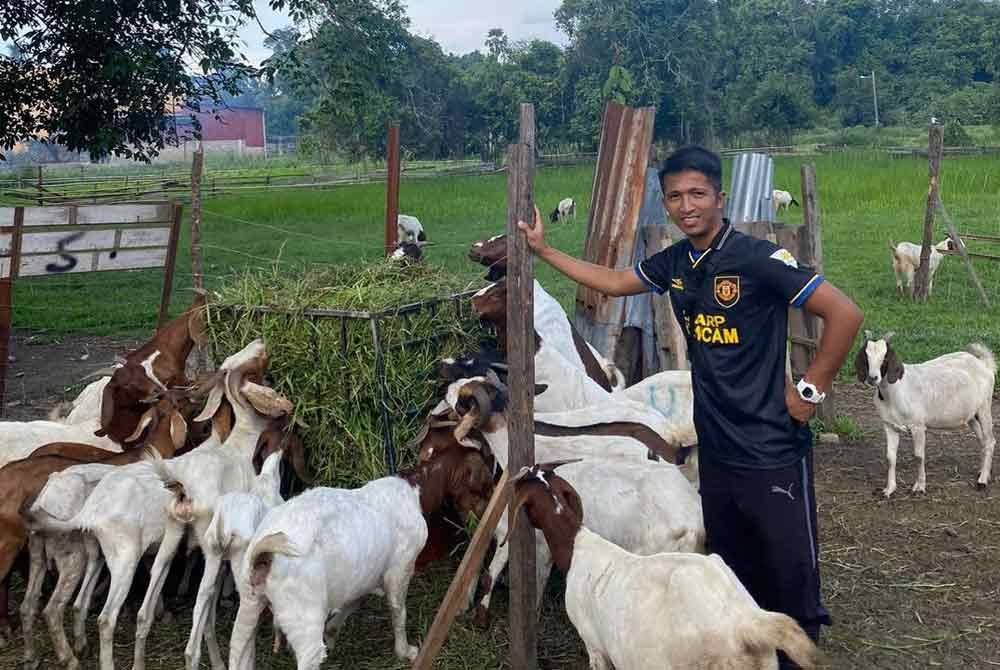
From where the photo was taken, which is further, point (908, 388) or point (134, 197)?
point (134, 197)

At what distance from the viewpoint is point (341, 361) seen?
5.58 metres

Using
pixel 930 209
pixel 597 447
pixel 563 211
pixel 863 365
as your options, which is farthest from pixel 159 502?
pixel 563 211

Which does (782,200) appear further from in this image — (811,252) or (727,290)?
(727,290)

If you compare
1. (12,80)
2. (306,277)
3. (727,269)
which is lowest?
(306,277)

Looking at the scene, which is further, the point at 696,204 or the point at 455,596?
the point at 455,596

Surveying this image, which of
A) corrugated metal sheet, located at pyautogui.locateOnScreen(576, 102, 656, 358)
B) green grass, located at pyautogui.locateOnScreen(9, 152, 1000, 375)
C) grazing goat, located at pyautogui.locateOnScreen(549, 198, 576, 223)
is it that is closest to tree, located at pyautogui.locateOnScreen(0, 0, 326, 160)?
green grass, located at pyautogui.locateOnScreen(9, 152, 1000, 375)

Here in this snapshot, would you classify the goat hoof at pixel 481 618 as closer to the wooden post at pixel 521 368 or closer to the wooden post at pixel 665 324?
the wooden post at pixel 521 368

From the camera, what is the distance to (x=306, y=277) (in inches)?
244

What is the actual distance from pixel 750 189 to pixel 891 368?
222cm

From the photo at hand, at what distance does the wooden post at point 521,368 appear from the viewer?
427 cm

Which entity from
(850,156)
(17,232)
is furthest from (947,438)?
(850,156)

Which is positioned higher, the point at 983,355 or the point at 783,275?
the point at 783,275

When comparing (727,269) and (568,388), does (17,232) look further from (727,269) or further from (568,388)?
(727,269)

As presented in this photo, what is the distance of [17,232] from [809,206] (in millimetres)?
6757
